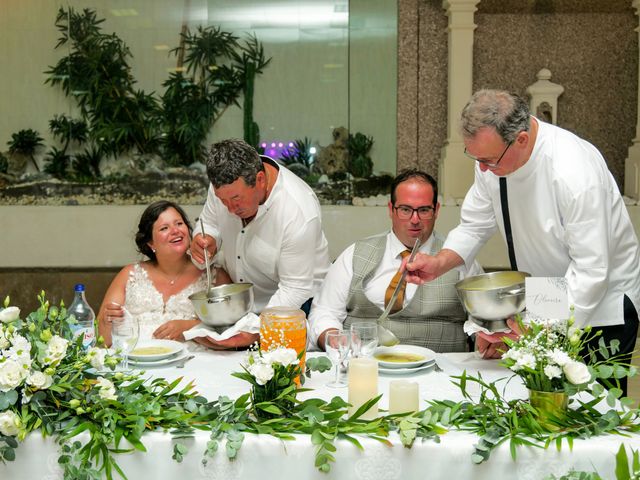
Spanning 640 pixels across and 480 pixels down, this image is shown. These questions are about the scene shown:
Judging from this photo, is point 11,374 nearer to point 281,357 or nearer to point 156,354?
point 281,357

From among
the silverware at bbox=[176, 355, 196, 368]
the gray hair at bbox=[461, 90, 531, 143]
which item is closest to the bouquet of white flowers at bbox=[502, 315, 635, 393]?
the gray hair at bbox=[461, 90, 531, 143]

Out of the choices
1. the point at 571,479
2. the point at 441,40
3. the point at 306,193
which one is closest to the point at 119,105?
the point at 441,40

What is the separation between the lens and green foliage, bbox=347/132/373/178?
4.79 metres

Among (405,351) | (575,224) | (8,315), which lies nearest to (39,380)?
(8,315)

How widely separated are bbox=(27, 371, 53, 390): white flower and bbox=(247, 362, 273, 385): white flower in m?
0.42

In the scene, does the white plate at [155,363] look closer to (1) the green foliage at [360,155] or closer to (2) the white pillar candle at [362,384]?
(2) the white pillar candle at [362,384]

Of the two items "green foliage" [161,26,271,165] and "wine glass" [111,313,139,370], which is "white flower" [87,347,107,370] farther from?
"green foliage" [161,26,271,165]

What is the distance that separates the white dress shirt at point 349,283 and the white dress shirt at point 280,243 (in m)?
0.07

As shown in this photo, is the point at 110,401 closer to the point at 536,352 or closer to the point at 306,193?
the point at 536,352

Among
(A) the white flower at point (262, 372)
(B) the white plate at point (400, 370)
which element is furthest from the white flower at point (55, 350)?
(B) the white plate at point (400, 370)

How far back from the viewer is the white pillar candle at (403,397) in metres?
1.62

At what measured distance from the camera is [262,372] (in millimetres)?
1586

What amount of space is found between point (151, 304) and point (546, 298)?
1649 mm

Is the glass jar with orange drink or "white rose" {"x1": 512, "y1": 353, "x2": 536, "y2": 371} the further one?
the glass jar with orange drink
